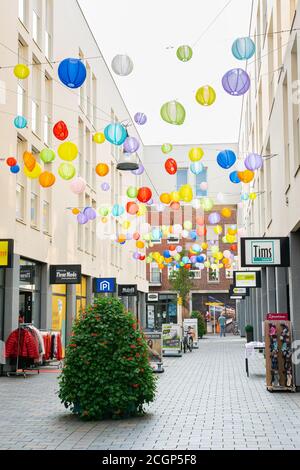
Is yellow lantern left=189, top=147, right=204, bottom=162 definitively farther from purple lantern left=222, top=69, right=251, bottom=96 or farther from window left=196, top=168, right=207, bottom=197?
window left=196, top=168, right=207, bottom=197

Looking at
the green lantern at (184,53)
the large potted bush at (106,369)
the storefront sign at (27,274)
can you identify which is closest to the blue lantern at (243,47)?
the green lantern at (184,53)

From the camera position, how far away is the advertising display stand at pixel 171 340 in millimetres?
27984

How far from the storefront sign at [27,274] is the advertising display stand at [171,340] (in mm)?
7560

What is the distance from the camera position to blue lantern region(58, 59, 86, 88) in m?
12.6

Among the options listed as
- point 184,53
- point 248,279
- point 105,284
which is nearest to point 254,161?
point 184,53

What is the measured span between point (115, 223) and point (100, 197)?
551cm

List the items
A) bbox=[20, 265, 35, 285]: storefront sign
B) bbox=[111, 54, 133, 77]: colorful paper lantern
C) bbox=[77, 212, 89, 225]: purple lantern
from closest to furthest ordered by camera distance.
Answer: bbox=[111, 54, 133, 77]: colorful paper lantern < bbox=[20, 265, 35, 285]: storefront sign < bbox=[77, 212, 89, 225]: purple lantern

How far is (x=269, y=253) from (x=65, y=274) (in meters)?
9.94

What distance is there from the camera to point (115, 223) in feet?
129

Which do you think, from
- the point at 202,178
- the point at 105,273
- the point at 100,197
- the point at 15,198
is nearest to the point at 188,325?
the point at 105,273

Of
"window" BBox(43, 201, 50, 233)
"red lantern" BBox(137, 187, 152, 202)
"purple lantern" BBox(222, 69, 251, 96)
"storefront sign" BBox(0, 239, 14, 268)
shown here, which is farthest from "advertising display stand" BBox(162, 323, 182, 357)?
"purple lantern" BBox(222, 69, 251, 96)

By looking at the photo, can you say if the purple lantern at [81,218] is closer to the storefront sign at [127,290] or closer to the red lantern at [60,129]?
the red lantern at [60,129]

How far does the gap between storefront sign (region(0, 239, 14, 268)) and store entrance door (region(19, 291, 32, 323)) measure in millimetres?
4700

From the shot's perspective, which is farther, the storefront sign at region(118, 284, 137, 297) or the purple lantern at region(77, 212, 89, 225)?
the storefront sign at region(118, 284, 137, 297)
